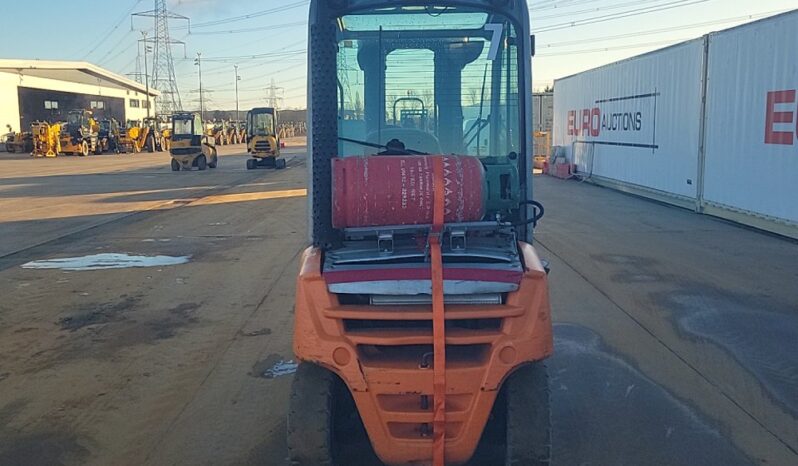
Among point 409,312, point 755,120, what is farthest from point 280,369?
point 755,120

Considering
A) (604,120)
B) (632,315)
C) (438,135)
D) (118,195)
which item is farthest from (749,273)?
(118,195)

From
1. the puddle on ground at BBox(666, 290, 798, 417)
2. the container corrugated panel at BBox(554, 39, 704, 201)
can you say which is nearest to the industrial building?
the container corrugated panel at BBox(554, 39, 704, 201)

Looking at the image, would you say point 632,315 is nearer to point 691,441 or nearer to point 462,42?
point 691,441

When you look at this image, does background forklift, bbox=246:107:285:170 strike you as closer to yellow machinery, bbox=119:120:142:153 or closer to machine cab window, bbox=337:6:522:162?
yellow machinery, bbox=119:120:142:153

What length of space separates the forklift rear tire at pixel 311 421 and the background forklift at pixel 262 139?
3324 centimetres

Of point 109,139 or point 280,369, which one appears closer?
point 280,369

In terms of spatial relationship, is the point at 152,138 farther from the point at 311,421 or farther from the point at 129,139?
the point at 311,421

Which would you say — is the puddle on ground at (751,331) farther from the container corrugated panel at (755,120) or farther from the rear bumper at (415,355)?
the container corrugated panel at (755,120)

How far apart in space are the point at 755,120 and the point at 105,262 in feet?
40.1

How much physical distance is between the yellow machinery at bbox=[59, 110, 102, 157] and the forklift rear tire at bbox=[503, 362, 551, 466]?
57.0 m

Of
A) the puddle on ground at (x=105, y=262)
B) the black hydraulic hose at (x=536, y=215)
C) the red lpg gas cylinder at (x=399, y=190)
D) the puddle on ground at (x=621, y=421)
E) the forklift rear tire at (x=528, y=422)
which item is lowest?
the puddle on ground at (x=621, y=421)

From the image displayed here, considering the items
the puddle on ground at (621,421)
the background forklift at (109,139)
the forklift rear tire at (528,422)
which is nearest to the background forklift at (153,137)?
the background forklift at (109,139)

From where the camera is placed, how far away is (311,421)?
3809mm

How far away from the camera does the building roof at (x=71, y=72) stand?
240ft
